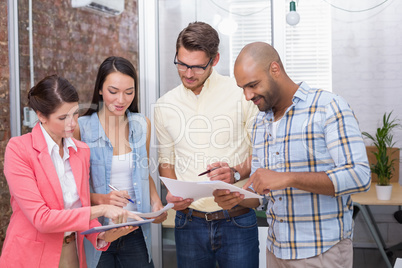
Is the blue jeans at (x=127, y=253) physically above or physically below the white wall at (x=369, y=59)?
below

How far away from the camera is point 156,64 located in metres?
2.85

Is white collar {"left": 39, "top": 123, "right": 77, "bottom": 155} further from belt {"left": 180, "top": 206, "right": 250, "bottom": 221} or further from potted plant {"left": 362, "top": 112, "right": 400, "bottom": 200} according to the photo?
potted plant {"left": 362, "top": 112, "right": 400, "bottom": 200}

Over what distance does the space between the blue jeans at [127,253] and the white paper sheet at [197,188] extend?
0.34m

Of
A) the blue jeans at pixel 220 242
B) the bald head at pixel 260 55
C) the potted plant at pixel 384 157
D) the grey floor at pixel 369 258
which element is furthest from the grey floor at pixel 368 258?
the bald head at pixel 260 55

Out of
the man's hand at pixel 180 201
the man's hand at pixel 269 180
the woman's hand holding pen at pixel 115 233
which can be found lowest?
the woman's hand holding pen at pixel 115 233

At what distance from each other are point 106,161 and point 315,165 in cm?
87

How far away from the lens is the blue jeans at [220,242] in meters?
1.83

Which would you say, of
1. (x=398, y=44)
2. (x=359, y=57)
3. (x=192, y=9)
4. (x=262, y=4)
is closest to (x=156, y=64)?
(x=192, y=9)

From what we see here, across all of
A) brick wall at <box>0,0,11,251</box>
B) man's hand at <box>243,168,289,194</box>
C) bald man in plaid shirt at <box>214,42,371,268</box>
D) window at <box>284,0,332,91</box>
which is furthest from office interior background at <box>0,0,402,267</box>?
man's hand at <box>243,168,289,194</box>

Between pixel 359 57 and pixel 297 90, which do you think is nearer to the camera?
pixel 297 90

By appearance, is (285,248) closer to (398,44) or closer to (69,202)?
(69,202)

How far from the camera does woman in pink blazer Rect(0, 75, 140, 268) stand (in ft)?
5.10

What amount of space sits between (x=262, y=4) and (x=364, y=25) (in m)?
1.68

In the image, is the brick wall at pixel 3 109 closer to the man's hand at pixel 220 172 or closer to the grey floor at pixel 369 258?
the man's hand at pixel 220 172
